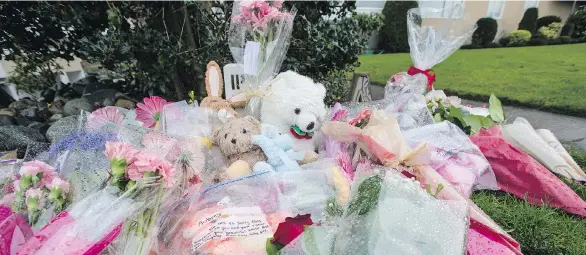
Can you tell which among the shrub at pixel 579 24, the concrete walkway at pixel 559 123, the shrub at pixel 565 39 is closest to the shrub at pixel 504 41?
the shrub at pixel 565 39

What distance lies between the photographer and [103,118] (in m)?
1.89

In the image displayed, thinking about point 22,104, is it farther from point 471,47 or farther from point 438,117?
point 471,47

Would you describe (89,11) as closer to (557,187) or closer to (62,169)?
(62,169)

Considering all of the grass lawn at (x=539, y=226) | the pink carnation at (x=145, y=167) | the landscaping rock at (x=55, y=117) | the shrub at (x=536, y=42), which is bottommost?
the landscaping rock at (x=55, y=117)

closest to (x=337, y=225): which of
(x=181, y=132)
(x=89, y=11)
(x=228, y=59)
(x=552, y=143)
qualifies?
(x=181, y=132)

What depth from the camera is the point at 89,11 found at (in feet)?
11.5

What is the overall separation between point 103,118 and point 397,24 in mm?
14820

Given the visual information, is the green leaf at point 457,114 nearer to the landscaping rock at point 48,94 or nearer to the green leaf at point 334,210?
the green leaf at point 334,210

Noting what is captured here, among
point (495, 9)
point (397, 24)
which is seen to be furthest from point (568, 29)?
point (397, 24)

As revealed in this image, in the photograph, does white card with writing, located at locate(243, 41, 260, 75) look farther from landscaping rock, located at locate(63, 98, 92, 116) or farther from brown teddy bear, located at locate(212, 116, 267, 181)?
landscaping rock, located at locate(63, 98, 92, 116)

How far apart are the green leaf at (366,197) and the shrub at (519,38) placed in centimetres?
1533

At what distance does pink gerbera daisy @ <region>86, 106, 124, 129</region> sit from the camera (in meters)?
1.80

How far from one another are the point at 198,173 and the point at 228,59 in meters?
2.35

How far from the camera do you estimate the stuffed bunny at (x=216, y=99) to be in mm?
2182
